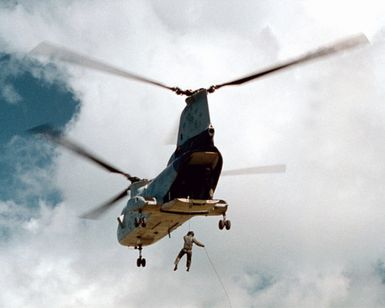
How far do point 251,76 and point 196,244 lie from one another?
41.2 ft

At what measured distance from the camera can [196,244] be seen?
3878cm

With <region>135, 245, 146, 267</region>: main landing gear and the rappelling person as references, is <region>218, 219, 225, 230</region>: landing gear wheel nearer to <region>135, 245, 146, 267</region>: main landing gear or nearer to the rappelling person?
the rappelling person

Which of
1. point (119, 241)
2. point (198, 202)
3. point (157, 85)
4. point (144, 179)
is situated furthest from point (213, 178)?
point (119, 241)

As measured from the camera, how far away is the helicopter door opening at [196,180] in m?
33.3

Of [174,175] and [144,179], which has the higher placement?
[144,179]

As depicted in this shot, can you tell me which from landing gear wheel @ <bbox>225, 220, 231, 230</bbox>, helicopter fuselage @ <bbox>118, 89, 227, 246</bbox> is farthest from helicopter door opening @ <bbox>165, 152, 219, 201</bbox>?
landing gear wheel @ <bbox>225, 220, 231, 230</bbox>

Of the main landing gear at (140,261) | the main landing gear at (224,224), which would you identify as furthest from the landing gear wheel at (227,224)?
the main landing gear at (140,261)

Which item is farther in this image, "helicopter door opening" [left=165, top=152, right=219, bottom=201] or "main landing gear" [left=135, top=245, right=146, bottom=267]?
"main landing gear" [left=135, top=245, right=146, bottom=267]

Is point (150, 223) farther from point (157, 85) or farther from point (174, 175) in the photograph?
point (157, 85)

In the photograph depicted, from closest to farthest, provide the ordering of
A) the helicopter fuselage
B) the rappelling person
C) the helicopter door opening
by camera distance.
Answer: the helicopter fuselage
the helicopter door opening
the rappelling person

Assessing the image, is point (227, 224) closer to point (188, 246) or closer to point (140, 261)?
point (188, 246)

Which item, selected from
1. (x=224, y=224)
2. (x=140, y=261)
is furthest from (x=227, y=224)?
(x=140, y=261)

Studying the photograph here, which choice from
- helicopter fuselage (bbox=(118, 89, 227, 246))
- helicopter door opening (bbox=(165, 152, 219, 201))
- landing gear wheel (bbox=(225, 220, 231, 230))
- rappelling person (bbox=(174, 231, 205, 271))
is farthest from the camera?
rappelling person (bbox=(174, 231, 205, 271))

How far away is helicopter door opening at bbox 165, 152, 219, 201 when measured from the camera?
33.3 meters
